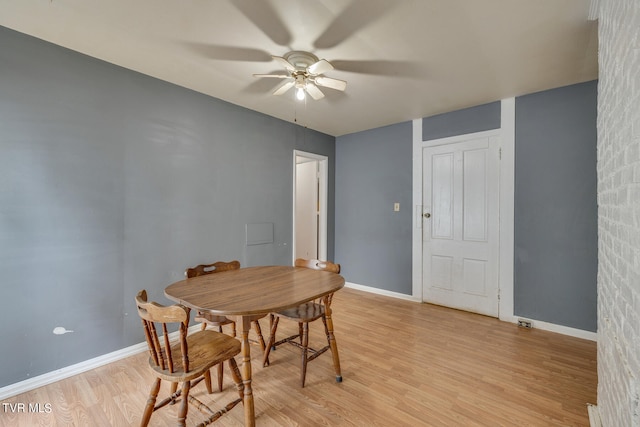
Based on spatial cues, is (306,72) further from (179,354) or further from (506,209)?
(506,209)

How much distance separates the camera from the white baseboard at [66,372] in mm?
1841

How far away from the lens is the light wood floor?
1647mm

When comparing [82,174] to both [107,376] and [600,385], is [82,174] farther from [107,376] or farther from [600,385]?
[600,385]

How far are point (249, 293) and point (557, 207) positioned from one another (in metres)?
3.09

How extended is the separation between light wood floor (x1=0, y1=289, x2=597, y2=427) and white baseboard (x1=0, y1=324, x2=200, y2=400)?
0.17ft

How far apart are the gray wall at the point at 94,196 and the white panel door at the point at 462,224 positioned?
253cm

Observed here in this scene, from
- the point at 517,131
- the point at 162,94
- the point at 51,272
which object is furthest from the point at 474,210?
the point at 51,272

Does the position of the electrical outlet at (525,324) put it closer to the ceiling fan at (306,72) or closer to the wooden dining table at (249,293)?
the wooden dining table at (249,293)

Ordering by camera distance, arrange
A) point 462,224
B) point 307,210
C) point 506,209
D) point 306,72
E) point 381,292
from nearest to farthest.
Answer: point 306,72
point 506,209
point 462,224
point 381,292
point 307,210

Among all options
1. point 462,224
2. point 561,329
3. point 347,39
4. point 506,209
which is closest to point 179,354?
point 347,39

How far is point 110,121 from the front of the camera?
7.53ft

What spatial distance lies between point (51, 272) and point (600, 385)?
3.68m

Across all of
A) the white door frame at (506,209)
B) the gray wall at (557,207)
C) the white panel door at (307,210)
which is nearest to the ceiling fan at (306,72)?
the white door frame at (506,209)

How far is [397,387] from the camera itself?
192 centimetres
